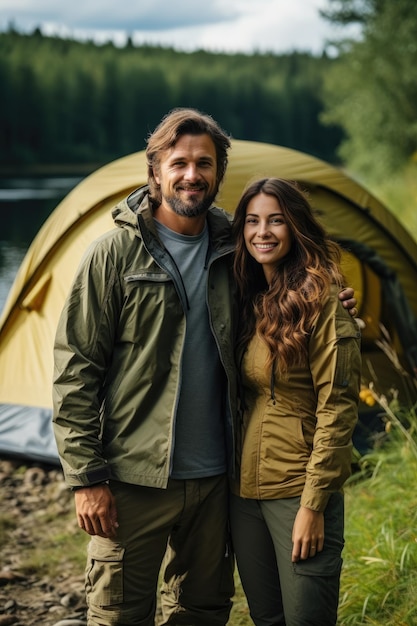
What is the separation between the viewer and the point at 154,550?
2643 mm

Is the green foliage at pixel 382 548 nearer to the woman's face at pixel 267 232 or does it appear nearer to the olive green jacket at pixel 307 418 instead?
the olive green jacket at pixel 307 418

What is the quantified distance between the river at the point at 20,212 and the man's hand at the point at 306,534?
328 inches

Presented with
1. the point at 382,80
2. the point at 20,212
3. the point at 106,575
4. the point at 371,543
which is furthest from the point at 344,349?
the point at 20,212

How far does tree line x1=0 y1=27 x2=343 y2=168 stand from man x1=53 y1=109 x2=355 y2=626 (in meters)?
45.1

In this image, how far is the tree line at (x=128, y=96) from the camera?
173ft

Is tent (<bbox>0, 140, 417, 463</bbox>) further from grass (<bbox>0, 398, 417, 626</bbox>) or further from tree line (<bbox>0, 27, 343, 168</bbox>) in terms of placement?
tree line (<bbox>0, 27, 343, 168</bbox>)

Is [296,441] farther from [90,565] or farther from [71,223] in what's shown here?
[71,223]

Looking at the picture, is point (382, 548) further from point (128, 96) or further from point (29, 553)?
point (128, 96)

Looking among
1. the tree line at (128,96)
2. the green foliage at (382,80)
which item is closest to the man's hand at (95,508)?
the green foliage at (382,80)

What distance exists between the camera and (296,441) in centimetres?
257

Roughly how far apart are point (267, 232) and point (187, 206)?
284 millimetres

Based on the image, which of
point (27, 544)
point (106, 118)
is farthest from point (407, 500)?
point (106, 118)

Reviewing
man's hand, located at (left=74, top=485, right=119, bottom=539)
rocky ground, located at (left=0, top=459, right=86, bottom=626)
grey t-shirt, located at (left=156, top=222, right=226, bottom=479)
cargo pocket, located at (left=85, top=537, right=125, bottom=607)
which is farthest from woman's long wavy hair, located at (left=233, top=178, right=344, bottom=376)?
rocky ground, located at (left=0, top=459, right=86, bottom=626)

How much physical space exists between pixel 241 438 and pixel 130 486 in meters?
0.41
